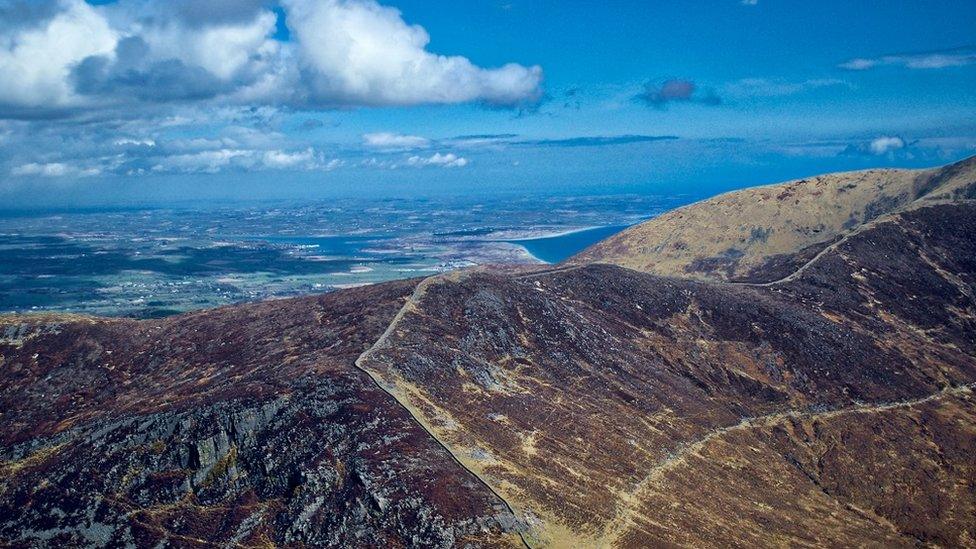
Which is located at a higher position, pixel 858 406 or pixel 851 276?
pixel 851 276

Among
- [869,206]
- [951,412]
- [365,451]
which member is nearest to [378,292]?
[365,451]

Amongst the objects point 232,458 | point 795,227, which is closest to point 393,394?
point 232,458

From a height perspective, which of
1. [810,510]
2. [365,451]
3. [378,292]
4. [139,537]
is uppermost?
[378,292]

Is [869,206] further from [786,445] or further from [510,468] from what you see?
[510,468]

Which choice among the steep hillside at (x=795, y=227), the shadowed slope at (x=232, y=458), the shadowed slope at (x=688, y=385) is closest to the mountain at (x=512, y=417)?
the shadowed slope at (x=232, y=458)

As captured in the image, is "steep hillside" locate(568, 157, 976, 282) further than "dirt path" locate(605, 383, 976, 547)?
Yes

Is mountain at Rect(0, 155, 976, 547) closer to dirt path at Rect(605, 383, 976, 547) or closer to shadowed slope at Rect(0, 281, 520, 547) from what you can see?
shadowed slope at Rect(0, 281, 520, 547)

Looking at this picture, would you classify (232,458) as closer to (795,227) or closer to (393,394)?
(393,394)

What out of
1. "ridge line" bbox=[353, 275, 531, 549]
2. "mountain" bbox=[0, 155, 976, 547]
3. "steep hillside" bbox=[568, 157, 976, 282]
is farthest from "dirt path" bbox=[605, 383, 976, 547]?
"steep hillside" bbox=[568, 157, 976, 282]
